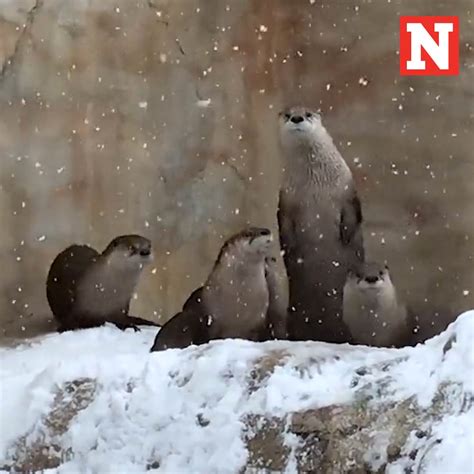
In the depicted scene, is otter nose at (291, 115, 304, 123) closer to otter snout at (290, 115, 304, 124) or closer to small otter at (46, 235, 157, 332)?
otter snout at (290, 115, 304, 124)

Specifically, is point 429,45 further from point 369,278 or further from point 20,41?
point 20,41

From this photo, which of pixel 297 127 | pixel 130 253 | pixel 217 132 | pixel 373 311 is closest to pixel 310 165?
pixel 297 127

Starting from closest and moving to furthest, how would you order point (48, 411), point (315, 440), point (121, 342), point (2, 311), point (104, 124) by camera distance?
1. point (315, 440)
2. point (48, 411)
3. point (121, 342)
4. point (2, 311)
5. point (104, 124)

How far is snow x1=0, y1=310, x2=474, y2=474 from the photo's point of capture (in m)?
2.66

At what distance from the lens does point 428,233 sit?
486 centimetres

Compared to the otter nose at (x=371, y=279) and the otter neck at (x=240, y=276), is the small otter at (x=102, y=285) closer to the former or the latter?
the otter neck at (x=240, y=276)

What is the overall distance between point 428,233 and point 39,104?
1.65m

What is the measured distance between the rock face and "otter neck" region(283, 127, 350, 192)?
80 centimetres

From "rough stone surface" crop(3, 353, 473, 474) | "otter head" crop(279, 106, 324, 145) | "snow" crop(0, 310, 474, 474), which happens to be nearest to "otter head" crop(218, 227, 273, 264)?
"otter head" crop(279, 106, 324, 145)

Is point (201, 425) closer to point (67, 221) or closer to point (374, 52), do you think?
point (67, 221)

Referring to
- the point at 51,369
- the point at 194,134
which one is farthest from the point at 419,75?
the point at 51,369

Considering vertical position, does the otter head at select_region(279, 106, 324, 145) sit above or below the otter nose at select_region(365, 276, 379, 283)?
above

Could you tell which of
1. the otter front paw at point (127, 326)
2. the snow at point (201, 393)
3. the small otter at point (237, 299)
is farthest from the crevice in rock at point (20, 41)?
the snow at point (201, 393)

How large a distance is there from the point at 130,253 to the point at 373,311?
0.90m
